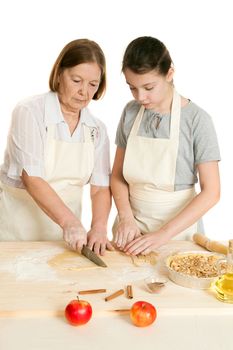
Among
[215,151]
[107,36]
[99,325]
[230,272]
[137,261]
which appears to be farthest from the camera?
[107,36]

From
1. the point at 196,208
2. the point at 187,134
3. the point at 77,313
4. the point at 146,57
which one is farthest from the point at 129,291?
the point at 146,57

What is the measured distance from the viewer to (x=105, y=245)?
Answer: 7.30ft

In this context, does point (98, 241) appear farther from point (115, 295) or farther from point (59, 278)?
point (115, 295)

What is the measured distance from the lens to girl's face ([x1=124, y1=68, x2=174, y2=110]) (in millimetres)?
2182

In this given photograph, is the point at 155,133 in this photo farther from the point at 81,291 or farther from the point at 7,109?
the point at 7,109

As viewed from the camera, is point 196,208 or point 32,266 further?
point 196,208

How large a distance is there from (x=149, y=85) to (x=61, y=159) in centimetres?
56

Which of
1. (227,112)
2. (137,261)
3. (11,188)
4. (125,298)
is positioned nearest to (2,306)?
(125,298)

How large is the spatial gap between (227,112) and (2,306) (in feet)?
Result: 9.19

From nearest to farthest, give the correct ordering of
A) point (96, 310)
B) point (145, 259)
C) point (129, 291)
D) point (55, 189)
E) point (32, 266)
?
point (96, 310) < point (129, 291) < point (32, 266) < point (145, 259) < point (55, 189)

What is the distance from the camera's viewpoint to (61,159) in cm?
243

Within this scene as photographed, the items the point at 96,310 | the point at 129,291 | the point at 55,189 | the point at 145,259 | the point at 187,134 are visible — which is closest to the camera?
the point at 96,310

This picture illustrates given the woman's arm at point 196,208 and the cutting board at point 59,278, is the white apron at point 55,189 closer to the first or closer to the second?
the cutting board at point 59,278

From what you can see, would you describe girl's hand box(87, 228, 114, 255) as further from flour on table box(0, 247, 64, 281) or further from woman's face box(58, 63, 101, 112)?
woman's face box(58, 63, 101, 112)
